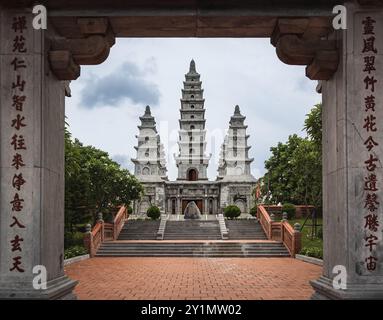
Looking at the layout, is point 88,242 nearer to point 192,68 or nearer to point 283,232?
point 283,232

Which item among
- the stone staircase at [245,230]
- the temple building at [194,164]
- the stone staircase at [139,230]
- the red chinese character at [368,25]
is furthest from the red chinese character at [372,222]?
the temple building at [194,164]

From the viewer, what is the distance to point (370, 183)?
602cm

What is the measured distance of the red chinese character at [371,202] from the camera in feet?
19.7

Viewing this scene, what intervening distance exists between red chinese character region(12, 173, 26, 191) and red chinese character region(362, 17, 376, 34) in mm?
4673

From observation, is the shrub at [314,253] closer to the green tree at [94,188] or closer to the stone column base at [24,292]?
the green tree at [94,188]

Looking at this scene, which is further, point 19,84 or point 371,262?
point 19,84

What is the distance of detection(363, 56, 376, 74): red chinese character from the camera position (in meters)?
6.11

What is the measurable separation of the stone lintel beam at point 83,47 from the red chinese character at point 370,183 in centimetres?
378

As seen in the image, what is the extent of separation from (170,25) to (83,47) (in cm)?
120

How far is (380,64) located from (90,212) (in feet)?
72.1

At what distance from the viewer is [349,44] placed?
20.2 ft

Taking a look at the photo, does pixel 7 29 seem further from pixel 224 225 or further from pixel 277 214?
pixel 277 214

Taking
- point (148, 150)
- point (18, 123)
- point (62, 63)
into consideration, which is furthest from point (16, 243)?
point (148, 150)

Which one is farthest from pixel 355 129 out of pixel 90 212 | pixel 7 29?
pixel 90 212
